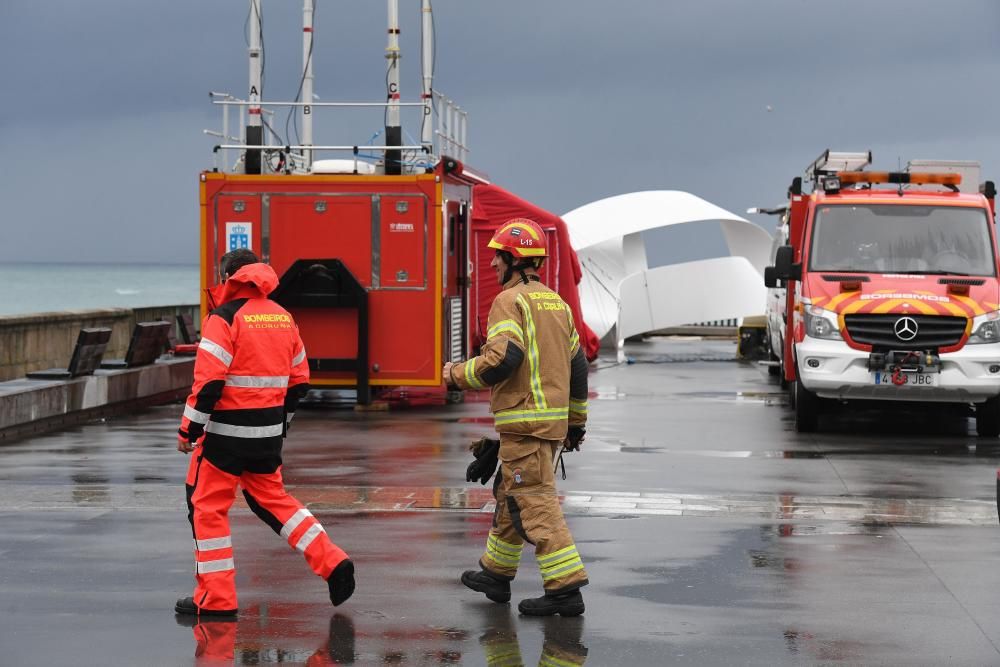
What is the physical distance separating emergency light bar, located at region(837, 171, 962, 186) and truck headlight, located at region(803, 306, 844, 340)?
2.44 m

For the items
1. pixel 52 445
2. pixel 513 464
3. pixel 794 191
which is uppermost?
pixel 794 191

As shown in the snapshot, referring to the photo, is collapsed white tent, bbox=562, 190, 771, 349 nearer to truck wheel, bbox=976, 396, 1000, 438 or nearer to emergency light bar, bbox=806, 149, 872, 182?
emergency light bar, bbox=806, 149, 872, 182

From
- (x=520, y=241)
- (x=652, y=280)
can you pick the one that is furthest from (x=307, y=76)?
(x=520, y=241)

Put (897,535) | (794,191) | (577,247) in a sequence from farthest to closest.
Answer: (577,247), (794,191), (897,535)

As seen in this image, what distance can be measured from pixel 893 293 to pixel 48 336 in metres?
12.0

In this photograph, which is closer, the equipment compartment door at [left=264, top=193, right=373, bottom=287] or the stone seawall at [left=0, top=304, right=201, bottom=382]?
the equipment compartment door at [left=264, top=193, right=373, bottom=287]

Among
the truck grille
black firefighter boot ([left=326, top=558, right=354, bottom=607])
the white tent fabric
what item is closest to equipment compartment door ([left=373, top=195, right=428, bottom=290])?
the truck grille

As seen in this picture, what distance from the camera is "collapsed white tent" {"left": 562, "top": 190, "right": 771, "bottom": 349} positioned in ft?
120

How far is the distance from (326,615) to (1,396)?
9413mm

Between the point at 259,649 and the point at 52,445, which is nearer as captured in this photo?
the point at 259,649

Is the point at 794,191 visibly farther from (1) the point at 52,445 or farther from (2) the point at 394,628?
(2) the point at 394,628

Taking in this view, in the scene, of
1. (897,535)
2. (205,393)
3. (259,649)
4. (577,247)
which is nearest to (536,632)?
(259,649)

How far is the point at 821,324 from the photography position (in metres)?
17.7

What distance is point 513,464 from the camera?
834 centimetres
